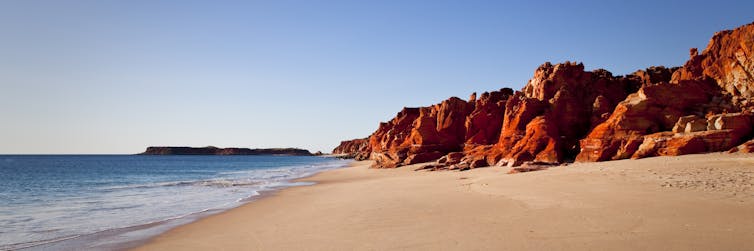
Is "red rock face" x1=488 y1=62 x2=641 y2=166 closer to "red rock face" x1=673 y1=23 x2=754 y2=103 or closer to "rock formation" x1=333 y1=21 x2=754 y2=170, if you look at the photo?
"rock formation" x1=333 y1=21 x2=754 y2=170

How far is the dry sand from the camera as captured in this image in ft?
24.9

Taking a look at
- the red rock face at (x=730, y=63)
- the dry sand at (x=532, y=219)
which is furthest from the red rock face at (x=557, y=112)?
the dry sand at (x=532, y=219)

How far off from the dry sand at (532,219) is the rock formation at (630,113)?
6042 millimetres

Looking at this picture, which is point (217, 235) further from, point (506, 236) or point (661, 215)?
point (661, 215)

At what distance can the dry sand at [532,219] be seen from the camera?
7.59 metres

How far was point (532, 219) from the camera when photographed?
9.59 meters

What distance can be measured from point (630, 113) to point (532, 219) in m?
19.8

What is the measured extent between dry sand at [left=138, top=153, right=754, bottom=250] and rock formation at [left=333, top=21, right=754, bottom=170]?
6042mm


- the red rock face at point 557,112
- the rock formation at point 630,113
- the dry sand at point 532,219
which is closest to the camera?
the dry sand at point 532,219

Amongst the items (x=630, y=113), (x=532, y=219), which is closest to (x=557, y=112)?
(x=630, y=113)

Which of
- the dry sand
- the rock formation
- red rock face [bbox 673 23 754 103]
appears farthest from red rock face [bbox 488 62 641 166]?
the dry sand

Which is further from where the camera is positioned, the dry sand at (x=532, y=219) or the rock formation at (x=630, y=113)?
the rock formation at (x=630, y=113)

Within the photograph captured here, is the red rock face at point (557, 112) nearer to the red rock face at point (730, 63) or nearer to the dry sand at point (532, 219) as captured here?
the red rock face at point (730, 63)

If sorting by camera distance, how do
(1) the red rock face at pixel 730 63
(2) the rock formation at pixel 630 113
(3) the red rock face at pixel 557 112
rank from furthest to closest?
1. (3) the red rock face at pixel 557 112
2. (1) the red rock face at pixel 730 63
3. (2) the rock formation at pixel 630 113
